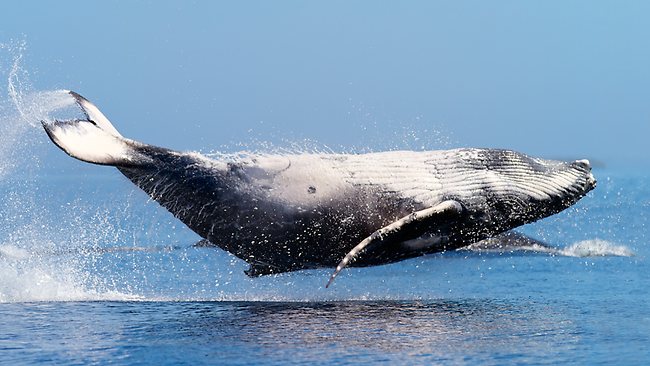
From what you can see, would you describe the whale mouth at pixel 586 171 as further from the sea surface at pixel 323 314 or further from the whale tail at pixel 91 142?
the whale tail at pixel 91 142

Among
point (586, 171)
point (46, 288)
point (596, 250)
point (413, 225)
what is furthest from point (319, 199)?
point (596, 250)

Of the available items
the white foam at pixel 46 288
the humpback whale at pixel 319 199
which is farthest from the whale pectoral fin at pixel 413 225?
the white foam at pixel 46 288

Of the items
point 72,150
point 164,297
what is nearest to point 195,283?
point 164,297

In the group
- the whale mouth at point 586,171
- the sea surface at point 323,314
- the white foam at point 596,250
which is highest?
the white foam at point 596,250

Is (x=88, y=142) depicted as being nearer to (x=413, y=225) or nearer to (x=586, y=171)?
(x=413, y=225)

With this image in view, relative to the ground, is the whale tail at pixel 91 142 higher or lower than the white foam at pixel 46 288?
higher

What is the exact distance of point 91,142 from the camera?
13.9 meters

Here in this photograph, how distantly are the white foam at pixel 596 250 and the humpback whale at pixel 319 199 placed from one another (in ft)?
44.3

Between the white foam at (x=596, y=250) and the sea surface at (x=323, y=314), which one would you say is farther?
the white foam at (x=596, y=250)

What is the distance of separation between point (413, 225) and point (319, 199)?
163cm

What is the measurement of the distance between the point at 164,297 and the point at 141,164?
4.19m

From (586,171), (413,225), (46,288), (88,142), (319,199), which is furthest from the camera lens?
(46,288)

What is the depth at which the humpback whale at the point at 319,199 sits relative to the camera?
48.3ft

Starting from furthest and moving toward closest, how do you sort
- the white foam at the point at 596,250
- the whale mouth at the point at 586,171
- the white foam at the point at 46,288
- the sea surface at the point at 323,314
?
1. the white foam at the point at 596,250
2. the white foam at the point at 46,288
3. the whale mouth at the point at 586,171
4. the sea surface at the point at 323,314
